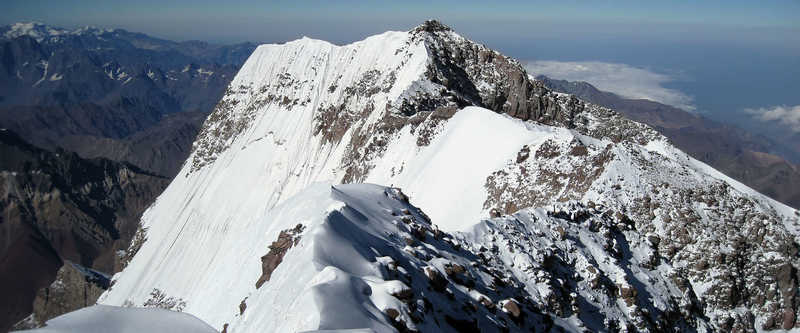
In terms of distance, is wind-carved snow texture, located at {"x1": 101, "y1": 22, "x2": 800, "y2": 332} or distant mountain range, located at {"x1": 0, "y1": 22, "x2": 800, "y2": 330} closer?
wind-carved snow texture, located at {"x1": 101, "y1": 22, "x2": 800, "y2": 332}

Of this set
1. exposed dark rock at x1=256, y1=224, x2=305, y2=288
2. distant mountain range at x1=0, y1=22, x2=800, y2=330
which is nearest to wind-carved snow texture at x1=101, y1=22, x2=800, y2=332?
distant mountain range at x1=0, y1=22, x2=800, y2=330

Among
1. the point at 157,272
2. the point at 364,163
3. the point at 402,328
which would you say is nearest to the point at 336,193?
the point at 402,328

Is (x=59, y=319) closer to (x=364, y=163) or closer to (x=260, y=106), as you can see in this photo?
(x=364, y=163)

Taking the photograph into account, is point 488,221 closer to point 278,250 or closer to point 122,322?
point 278,250

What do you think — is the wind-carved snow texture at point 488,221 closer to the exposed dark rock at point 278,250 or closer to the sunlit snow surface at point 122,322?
the exposed dark rock at point 278,250

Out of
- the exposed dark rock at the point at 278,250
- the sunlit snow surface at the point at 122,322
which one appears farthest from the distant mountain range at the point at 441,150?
the sunlit snow surface at the point at 122,322

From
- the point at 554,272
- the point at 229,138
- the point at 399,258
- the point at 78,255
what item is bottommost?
the point at 78,255

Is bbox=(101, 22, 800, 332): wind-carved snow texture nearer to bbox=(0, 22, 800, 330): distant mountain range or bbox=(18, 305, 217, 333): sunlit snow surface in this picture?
bbox=(0, 22, 800, 330): distant mountain range
